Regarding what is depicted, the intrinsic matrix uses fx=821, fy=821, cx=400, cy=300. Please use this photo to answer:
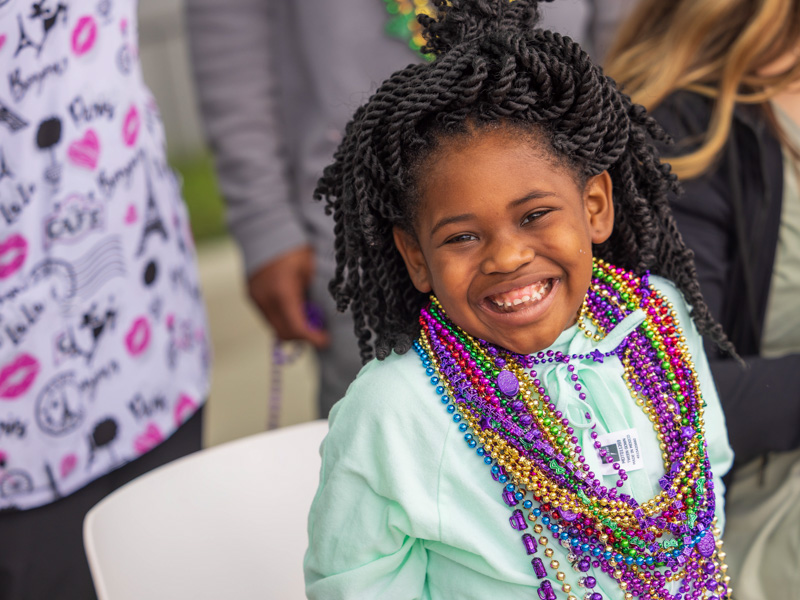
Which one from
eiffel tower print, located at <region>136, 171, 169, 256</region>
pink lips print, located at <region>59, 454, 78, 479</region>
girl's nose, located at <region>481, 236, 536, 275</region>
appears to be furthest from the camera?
eiffel tower print, located at <region>136, 171, 169, 256</region>

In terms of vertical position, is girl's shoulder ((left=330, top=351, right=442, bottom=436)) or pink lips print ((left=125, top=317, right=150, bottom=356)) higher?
girl's shoulder ((left=330, top=351, right=442, bottom=436))

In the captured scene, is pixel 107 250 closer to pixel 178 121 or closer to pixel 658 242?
pixel 658 242

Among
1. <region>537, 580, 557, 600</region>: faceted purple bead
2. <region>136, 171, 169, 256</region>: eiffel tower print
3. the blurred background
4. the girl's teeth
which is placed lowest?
the blurred background

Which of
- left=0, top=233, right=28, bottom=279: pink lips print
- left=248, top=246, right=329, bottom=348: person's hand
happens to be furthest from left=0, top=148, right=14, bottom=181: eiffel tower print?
left=248, top=246, right=329, bottom=348: person's hand

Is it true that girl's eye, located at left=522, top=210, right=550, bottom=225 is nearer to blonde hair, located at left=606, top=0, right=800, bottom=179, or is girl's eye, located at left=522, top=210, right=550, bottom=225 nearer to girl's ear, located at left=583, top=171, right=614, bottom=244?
girl's ear, located at left=583, top=171, right=614, bottom=244

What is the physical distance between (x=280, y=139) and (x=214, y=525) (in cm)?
141

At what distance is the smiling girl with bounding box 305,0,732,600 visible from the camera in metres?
1.07

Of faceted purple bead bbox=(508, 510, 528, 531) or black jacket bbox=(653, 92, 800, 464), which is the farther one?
black jacket bbox=(653, 92, 800, 464)

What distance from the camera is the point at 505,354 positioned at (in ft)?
3.91

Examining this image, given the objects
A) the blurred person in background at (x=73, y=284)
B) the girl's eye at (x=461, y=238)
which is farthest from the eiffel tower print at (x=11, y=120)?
the girl's eye at (x=461, y=238)

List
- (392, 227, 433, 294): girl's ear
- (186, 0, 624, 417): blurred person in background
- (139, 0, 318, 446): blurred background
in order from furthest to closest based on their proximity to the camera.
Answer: (139, 0, 318, 446): blurred background → (186, 0, 624, 417): blurred person in background → (392, 227, 433, 294): girl's ear

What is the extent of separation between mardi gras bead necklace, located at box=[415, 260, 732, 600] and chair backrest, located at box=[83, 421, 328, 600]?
19.5 inches

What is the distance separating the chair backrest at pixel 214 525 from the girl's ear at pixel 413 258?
510mm

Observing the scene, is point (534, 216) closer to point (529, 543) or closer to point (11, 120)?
point (529, 543)
